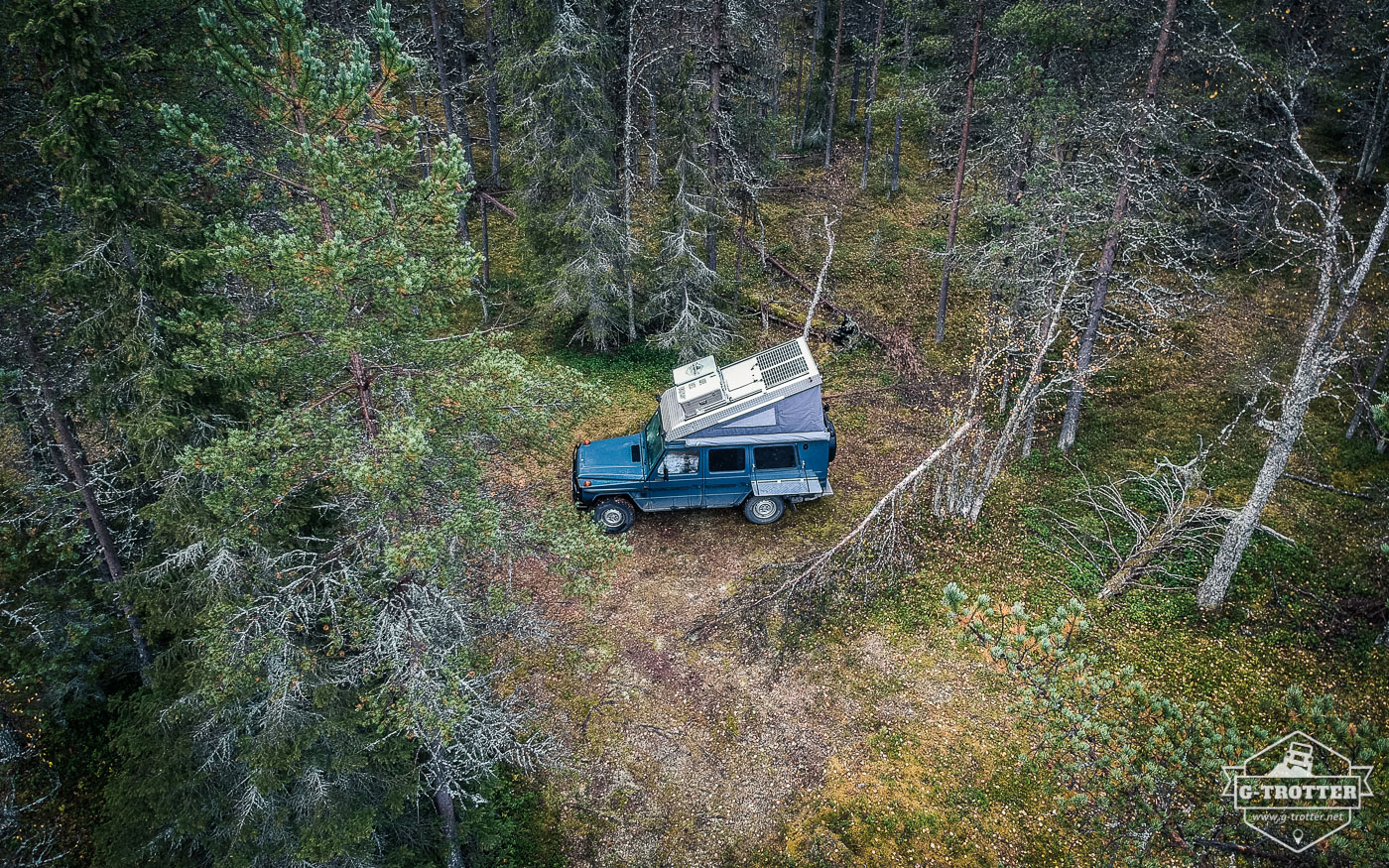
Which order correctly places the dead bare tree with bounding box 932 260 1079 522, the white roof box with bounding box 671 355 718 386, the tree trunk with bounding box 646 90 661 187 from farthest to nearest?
the tree trunk with bounding box 646 90 661 187
the white roof box with bounding box 671 355 718 386
the dead bare tree with bounding box 932 260 1079 522

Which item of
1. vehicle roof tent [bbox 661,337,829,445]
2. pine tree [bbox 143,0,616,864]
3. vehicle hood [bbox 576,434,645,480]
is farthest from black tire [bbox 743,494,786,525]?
pine tree [bbox 143,0,616,864]

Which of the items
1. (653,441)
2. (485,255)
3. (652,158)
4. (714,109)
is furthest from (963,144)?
(485,255)

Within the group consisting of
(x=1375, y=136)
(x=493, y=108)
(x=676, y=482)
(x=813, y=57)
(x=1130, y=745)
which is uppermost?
(x=813, y=57)

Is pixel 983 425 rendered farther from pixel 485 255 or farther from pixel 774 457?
pixel 485 255

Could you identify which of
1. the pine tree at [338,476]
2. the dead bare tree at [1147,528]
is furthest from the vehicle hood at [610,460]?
the dead bare tree at [1147,528]

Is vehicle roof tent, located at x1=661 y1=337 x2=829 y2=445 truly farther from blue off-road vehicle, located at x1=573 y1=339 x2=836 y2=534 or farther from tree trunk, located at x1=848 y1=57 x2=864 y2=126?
tree trunk, located at x1=848 y1=57 x2=864 y2=126

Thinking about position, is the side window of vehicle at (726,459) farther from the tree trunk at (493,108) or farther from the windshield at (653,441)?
the tree trunk at (493,108)
